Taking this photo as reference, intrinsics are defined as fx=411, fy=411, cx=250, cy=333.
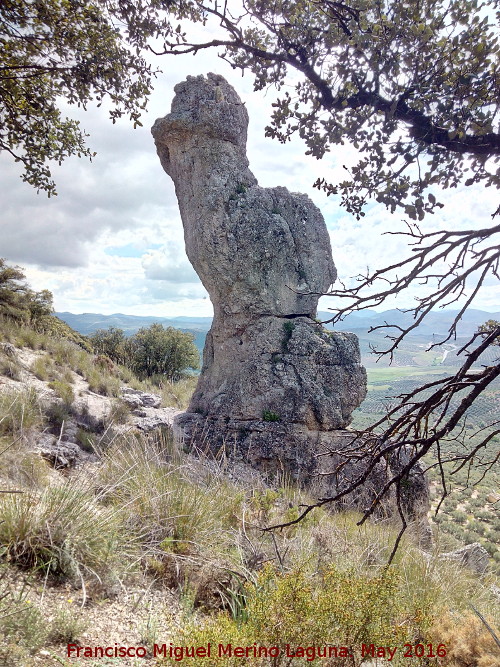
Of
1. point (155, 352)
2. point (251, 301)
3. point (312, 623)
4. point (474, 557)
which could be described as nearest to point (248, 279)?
point (251, 301)

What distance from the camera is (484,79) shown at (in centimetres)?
277

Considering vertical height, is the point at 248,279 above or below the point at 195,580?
above

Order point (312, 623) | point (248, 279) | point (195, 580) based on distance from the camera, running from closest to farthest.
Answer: point (312, 623) < point (195, 580) < point (248, 279)

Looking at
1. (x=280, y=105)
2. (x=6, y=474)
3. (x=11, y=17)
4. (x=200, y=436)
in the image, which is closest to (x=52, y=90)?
(x=11, y=17)

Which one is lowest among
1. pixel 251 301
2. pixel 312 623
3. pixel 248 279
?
pixel 312 623

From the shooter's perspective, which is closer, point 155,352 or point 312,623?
point 312,623

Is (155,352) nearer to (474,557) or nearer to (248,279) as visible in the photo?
(248,279)

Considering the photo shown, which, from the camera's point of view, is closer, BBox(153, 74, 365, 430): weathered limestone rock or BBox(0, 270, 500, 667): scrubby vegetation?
BBox(0, 270, 500, 667): scrubby vegetation

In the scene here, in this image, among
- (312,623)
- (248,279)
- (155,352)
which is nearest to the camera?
(312,623)

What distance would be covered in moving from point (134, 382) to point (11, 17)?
9.89 metres

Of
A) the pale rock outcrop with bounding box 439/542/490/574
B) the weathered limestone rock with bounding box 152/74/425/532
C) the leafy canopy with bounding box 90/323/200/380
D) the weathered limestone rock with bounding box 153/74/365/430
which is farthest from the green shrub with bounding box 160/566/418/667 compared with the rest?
the leafy canopy with bounding box 90/323/200/380

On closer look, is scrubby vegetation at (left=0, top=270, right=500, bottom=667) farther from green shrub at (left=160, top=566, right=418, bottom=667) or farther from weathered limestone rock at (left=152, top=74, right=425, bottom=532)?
weathered limestone rock at (left=152, top=74, right=425, bottom=532)

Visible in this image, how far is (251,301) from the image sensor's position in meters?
8.92

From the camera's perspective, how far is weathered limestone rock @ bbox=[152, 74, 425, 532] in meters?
8.23
